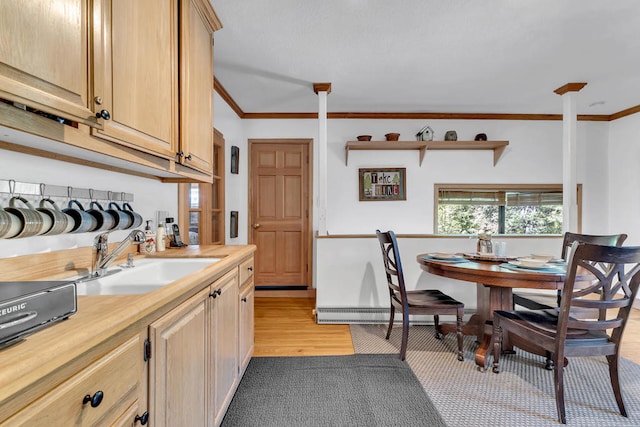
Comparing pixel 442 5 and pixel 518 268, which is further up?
pixel 442 5

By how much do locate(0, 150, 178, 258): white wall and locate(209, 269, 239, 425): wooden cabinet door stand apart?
65 centimetres

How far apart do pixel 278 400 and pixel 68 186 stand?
159 centimetres

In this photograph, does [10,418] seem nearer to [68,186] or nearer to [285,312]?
[68,186]

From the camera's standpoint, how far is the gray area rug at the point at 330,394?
161 centimetres

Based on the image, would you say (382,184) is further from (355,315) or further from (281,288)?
(281,288)

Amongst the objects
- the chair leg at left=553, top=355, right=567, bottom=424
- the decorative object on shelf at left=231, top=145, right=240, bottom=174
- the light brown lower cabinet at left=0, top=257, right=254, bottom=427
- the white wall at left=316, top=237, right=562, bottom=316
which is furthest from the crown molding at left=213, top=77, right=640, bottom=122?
the chair leg at left=553, top=355, right=567, bottom=424

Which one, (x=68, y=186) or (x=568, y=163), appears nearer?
(x=68, y=186)

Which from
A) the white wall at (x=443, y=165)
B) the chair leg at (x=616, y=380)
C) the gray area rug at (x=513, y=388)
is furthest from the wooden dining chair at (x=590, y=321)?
the white wall at (x=443, y=165)

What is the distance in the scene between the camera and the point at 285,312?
328 cm

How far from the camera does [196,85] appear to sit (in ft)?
5.62

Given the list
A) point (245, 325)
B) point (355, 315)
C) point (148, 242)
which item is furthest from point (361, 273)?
point (148, 242)

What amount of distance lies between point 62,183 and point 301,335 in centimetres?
211

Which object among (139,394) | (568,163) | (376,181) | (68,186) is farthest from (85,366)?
(568,163)

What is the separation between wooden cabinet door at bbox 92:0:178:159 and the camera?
100 centimetres
